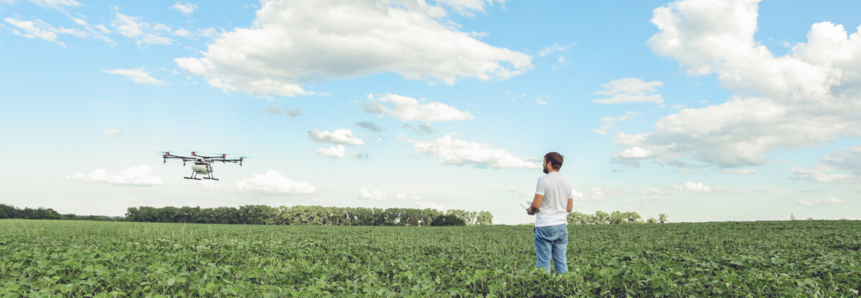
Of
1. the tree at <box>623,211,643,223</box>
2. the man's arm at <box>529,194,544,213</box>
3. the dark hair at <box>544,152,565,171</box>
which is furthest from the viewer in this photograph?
the tree at <box>623,211,643,223</box>

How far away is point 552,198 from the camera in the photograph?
6859 millimetres

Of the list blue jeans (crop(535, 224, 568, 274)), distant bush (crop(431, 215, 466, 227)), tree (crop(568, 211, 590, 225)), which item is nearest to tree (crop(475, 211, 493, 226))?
distant bush (crop(431, 215, 466, 227))

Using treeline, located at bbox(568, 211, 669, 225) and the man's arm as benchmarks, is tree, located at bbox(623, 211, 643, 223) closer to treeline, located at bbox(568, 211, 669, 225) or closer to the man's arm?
treeline, located at bbox(568, 211, 669, 225)

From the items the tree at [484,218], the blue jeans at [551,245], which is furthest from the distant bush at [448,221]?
the blue jeans at [551,245]

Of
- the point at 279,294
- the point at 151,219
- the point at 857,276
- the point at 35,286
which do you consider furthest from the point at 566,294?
the point at 151,219

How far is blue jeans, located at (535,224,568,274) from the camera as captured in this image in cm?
695

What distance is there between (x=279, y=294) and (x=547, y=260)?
3984 millimetres

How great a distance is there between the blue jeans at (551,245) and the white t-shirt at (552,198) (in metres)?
0.10

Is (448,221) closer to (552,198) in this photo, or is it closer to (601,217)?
(601,217)

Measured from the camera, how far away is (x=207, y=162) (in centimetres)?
3928

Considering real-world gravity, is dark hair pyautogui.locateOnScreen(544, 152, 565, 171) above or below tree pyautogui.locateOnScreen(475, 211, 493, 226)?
above

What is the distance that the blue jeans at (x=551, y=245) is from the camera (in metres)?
6.95

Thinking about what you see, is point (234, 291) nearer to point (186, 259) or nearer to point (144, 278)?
point (144, 278)

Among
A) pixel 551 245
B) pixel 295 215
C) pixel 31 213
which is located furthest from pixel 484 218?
pixel 31 213
